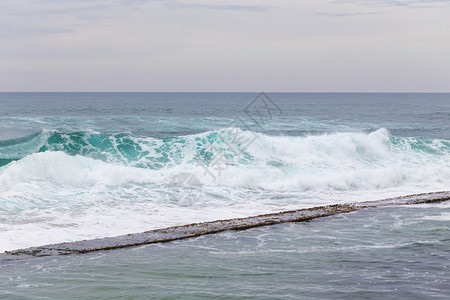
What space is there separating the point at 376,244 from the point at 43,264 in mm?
5555

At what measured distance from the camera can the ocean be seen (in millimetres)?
7637

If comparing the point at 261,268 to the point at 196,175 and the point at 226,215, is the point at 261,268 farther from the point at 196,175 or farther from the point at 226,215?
the point at 196,175

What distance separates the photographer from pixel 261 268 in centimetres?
832

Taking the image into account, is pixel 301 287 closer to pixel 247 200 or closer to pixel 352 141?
pixel 247 200

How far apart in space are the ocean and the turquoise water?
3 cm

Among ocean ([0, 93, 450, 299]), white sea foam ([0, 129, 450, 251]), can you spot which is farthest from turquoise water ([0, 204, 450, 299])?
white sea foam ([0, 129, 450, 251])

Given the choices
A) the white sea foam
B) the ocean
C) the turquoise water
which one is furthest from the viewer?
the white sea foam

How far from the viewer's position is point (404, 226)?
11.3 metres

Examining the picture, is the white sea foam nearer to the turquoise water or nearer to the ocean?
the ocean

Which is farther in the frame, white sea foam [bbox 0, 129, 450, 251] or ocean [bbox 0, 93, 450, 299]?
white sea foam [bbox 0, 129, 450, 251]

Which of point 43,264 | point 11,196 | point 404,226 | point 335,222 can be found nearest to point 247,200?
point 335,222

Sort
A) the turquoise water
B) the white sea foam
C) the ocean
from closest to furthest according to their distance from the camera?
the turquoise water → the ocean → the white sea foam

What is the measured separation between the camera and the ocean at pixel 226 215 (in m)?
7.64

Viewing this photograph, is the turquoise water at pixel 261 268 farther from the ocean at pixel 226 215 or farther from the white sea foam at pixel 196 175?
the white sea foam at pixel 196 175
